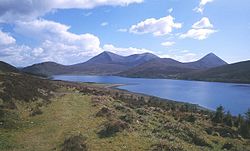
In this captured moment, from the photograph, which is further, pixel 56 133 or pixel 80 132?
pixel 80 132

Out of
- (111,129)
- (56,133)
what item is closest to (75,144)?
(56,133)

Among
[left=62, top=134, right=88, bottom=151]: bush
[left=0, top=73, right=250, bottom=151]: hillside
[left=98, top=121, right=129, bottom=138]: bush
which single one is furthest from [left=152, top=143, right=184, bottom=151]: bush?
[left=62, top=134, right=88, bottom=151]: bush

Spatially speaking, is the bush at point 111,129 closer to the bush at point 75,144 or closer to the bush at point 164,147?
the bush at point 75,144

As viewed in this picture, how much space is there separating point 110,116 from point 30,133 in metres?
8.79

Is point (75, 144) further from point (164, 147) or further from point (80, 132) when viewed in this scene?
point (164, 147)

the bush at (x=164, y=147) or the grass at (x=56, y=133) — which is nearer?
the bush at (x=164, y=147)

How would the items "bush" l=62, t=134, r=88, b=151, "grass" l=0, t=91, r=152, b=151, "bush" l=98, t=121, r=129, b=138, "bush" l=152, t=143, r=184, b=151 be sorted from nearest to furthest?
"bush" l=62, t=134, r=88, b=151 → "bush" l=152, t=143, r=184, b=151 → "grass" l=0, t=91, r=152, b=151 → "bush" l=98, t=121, r=129, b=138

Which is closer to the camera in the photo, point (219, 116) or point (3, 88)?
point (3, 88)

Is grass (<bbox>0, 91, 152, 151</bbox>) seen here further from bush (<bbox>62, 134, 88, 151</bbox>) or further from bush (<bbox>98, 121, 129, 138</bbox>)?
bush (<bbox>98, 121, 129, 138</bbox>)

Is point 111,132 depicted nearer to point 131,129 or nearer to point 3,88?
point 131,129

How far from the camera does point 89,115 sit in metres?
29.8

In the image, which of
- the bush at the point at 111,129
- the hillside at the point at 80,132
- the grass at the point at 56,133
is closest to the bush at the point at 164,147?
the hillside at the point at 80,132

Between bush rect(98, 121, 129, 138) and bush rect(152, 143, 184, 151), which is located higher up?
bush rect(98, 121, 129, 138)

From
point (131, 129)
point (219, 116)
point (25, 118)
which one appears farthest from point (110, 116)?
point (219, 116)
